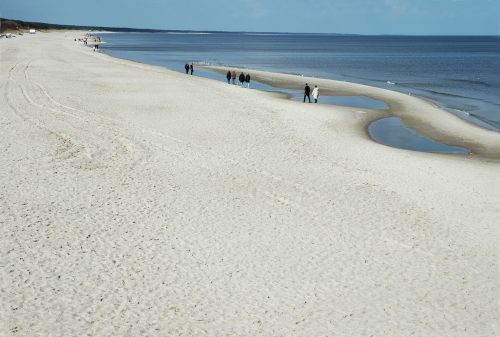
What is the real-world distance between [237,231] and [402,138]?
1631 centimetres

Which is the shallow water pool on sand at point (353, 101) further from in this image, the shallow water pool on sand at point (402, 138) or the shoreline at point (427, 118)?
the shallow water pool on sand at point (402, 138)

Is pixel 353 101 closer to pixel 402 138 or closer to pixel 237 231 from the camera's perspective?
pixel 402 138

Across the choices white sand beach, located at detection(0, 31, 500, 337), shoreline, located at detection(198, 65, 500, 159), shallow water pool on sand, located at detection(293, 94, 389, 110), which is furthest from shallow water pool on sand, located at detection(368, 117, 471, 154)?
shallow water pool on sand, located at detection(293, 94, 389, 110)

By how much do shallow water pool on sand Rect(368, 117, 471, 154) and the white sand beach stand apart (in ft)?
3.67

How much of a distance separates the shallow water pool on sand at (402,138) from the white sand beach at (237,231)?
1.12 meters

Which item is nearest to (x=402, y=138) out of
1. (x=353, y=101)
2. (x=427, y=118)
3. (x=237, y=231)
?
(x=427, y=118)

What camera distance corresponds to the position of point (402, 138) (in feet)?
87.4

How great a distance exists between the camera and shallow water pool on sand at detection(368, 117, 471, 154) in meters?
24.3

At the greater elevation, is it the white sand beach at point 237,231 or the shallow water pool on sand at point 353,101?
the shallow water pool on sand at point 353,101

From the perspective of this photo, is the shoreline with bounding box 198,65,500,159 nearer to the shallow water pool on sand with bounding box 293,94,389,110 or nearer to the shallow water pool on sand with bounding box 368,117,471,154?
the shallow water pool on sand with bounding box 368,117,471,154

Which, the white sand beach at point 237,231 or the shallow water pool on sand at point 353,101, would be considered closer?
the white sand beach at point 237,231

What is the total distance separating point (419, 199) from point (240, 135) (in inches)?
390

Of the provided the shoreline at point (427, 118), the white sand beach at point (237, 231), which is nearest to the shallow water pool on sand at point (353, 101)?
the shoreline at point (427, 118)

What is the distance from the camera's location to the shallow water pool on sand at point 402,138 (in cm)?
2428
